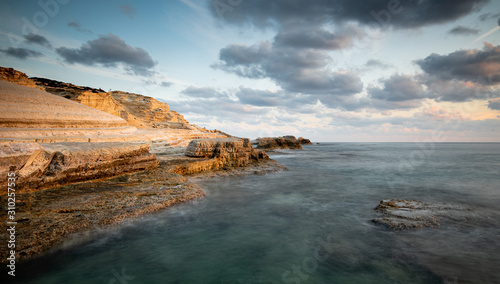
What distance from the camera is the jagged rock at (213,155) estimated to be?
12.5m

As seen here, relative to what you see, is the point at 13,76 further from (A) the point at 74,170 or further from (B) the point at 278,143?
(B) the point at 278,143

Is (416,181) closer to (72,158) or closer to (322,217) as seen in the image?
(322,217)

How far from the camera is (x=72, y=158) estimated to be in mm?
6891

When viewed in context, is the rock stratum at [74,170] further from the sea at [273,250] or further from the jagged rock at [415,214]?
the jagged rock at [415,214]

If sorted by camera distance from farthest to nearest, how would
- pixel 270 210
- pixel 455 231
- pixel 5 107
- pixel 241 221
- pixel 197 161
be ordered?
pixel 197 161
pixel 5 107
pixel 270 210
pixel 241 221
pixel 455 231

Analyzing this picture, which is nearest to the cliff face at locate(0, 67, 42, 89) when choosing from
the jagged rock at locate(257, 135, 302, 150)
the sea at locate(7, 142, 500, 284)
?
the sea at locate(7, 142, 500, 284)

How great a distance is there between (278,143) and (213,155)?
3896 cm

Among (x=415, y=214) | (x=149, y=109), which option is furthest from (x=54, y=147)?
(x=149, y=109)

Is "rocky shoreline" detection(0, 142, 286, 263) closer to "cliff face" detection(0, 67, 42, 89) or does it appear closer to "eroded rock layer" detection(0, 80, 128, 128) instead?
"eroded rock layer" detection(0, 80, 128, 128)

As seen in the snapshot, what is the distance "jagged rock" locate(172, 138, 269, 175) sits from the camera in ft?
41.0

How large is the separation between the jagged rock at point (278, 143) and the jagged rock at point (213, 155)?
32495 millimetres

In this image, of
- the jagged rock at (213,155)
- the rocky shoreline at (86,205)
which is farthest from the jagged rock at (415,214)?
the jagged rock at (213,155)

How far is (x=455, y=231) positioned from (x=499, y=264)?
1.61 m

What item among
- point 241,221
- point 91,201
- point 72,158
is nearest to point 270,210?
point 241,221
